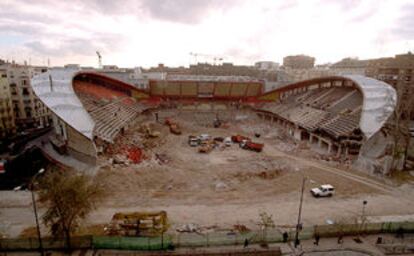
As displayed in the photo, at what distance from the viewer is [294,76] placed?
10831 cm

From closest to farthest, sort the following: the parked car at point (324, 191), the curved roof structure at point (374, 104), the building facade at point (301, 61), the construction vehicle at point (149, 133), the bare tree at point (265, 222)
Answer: the bare tree at point (265, 222) → the parked car at point (324, 191) → the curved roof structure at point (374, 104) → the construction vehicle at point (149, 133) → the building facade at point (301, 61)

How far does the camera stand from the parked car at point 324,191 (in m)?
24.2

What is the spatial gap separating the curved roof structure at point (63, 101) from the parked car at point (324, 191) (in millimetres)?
24599

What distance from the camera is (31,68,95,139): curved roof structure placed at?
30.5 m

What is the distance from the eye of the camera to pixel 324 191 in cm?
2423

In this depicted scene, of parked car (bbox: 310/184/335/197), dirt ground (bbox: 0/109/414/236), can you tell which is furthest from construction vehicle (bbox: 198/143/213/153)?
parked car (bbox: 310/184/335/197)

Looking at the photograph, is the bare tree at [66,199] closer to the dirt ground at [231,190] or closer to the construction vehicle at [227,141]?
the dirt ground at [231,190]

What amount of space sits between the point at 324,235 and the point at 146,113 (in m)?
47.4

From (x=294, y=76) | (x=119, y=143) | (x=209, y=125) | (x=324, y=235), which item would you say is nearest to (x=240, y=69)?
(x=294, y=76)

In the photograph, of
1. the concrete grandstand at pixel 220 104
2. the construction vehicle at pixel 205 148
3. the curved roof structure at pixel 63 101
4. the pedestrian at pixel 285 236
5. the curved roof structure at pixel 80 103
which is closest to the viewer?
the pedestrian at pixel 285 236

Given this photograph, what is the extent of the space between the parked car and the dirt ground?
492 mm

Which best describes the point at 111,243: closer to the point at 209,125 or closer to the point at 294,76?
the point at 209,125

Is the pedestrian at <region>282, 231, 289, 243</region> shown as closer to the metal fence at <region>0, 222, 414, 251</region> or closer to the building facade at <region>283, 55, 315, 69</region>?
the metal fence at <region>0, 222, 414, 251</region>

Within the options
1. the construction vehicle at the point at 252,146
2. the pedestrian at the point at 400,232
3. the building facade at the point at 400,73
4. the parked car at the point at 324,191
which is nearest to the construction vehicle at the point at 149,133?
the construction vehicle at the point at 252,146
